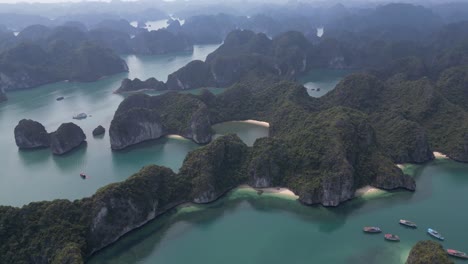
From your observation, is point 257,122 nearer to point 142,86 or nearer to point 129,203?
point 129,203

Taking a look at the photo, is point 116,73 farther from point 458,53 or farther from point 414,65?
point 458,53

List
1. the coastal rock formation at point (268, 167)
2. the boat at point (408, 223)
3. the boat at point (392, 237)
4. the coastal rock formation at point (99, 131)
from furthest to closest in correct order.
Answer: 1. the coastal rock formation at point (99, 131)
2. the coastal rock formation at point (268, 167)
3. the boat at point (408, 223)
4. the boat at point (392, 237)

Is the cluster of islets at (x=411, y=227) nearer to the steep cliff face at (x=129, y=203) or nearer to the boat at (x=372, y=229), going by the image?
the boat at (x=372, y=229)

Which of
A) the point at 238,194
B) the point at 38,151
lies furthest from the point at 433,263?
the point at 38,151

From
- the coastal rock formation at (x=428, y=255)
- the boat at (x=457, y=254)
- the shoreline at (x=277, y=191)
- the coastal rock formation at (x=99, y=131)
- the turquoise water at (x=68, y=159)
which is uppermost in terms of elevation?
the coastal rock formation at (x=428, y=255)

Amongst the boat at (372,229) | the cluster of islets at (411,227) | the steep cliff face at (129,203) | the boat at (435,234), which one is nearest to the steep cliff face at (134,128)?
the steep cliff face at (129,203)

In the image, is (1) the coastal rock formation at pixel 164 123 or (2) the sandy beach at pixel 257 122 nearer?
(1) the coastal rock formation at pixel 164 123
